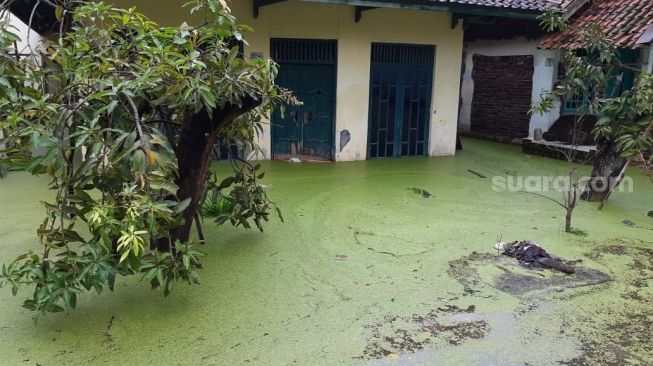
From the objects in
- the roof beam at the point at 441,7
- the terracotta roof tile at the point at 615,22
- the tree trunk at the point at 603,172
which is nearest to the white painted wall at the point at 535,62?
the terracotta roof tile at the point at 615,22

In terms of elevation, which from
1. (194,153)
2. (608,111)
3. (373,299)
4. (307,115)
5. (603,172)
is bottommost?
(373,299)

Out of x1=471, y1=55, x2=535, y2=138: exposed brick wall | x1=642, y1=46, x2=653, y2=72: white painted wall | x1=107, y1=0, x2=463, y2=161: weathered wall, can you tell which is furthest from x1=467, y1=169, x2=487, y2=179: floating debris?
x1=642, y1=46, x2=653, y2=72: white painted wall

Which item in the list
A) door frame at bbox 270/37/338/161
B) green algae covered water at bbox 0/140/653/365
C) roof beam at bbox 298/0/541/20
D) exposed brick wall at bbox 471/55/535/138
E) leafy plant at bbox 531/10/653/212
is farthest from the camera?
exposed brick wall at bbox 471/55/535/138

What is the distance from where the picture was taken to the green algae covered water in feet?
9.87

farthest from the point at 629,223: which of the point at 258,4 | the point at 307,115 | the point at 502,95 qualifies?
the point at 502,95

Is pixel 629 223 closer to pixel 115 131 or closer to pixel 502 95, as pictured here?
pixel 115 131

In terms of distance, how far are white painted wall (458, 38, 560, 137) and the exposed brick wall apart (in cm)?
11

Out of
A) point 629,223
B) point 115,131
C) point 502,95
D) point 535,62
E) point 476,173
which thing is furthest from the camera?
point 502,95

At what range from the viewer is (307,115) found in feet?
27.9

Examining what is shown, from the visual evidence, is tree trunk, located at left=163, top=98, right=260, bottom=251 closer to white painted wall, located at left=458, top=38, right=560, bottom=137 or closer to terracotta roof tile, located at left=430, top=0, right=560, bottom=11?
terracotta roof tile, located at left=430, top=0, right=560, bottom=11

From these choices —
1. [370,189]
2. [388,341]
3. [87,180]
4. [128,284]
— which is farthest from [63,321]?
[370,189]

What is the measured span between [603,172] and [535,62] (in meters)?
4.18

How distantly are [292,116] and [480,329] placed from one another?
18.7 feet

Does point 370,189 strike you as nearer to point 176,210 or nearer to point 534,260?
point 534,260
